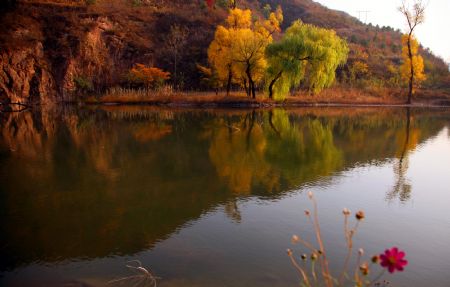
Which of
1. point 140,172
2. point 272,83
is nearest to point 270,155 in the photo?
point 140,172

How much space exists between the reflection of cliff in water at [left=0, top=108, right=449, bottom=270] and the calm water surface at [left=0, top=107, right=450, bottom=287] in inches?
1.8

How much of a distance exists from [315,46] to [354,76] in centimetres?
1549

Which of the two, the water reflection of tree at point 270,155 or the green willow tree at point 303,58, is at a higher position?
the green willow tree at point 303,58

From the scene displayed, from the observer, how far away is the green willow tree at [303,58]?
34531mm

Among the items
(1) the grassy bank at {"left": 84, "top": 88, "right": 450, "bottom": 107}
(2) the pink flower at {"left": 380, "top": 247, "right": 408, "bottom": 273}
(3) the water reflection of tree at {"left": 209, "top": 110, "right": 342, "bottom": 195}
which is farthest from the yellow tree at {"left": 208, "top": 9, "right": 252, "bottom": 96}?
(2) the pink flower at {"left": 380, "top": 247, "right": 408, "bottom": 273}

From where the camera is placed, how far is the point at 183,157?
13984mm

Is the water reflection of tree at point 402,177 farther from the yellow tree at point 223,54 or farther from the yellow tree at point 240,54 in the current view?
the yellow tree at point 223,54

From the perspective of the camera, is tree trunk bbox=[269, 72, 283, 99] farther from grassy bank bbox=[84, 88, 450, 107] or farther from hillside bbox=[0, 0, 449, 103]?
hillside bbox=[0, 0, 449, 103]

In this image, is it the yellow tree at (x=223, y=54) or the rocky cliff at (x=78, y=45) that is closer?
the yellow tree at (x=223, y=54)

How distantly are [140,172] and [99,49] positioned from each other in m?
43.0

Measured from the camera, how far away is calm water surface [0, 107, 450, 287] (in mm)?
6023

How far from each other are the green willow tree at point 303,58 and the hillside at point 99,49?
39.2 ft

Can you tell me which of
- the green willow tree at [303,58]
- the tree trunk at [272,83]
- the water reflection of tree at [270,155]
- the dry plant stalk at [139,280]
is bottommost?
the dry plant stalk at [139,280]

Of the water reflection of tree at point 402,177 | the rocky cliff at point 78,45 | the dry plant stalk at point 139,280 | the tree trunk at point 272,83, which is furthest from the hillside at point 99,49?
the dry plant stalk at point 139,280
